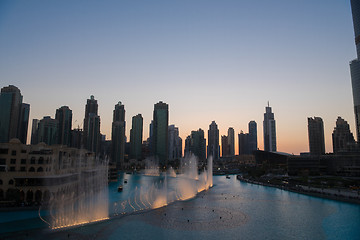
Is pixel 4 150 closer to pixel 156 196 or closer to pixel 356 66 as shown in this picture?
pixel 156 196

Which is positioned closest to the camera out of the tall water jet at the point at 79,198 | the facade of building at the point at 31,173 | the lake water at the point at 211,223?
the lake water at the point at 211,223

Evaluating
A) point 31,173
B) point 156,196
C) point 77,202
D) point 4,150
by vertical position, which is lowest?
point 77,202

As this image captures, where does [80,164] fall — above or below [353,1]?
below

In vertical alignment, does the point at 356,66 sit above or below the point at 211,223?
Result: above

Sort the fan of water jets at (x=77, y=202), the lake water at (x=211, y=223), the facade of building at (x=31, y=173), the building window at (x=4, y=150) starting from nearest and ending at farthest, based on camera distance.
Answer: the lake water at (x=211, y=223), the fan of water jets at (x=77, y=202), the facade of building at (x=31, y=173), the building window at (x=4, y=150)

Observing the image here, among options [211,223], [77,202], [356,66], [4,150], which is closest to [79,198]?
[77,202]

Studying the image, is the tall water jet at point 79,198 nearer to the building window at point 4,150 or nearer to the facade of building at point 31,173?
the facade of building at point 31,173

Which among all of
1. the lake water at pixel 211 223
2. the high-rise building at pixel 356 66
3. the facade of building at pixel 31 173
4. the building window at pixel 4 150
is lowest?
the lake water at pixel 211 223

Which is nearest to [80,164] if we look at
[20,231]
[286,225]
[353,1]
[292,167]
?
[20,231]

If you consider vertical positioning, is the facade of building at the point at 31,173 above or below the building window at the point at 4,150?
below

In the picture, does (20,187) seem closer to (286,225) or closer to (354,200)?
(286,225)

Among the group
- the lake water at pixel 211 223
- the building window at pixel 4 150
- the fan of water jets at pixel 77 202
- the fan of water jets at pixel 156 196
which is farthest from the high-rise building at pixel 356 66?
the building window at pixel 4 150

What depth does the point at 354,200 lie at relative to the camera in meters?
60.3

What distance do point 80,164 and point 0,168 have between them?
27.5 meters
